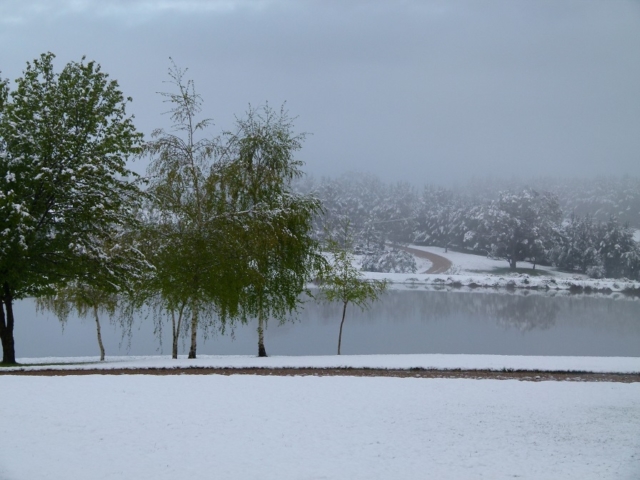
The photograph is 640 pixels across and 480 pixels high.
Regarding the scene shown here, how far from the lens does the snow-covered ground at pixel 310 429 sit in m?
10.6

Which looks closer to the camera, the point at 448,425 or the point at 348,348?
the point at 448,425

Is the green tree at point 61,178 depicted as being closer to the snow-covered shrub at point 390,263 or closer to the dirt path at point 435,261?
the snow-covered shrub at point 390,263

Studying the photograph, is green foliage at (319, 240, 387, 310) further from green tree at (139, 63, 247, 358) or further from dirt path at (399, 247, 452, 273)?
dirt path at (399, 247, 452, 273)

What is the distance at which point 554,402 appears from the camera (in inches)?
573

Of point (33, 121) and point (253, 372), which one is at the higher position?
point (33, 121)

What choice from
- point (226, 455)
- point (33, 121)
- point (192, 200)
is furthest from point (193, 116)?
point (226, 455)

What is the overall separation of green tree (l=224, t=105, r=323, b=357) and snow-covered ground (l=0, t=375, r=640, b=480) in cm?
831

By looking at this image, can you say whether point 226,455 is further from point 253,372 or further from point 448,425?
point 253,372

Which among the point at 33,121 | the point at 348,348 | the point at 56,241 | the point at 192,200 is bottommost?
the point at 348,348

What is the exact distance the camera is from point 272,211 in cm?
2325

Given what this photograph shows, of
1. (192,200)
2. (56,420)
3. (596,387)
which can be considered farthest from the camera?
(192,200)

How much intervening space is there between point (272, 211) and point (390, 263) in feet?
220

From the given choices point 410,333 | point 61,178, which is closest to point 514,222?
point 410,333

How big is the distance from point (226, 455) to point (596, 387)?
1019 cm
